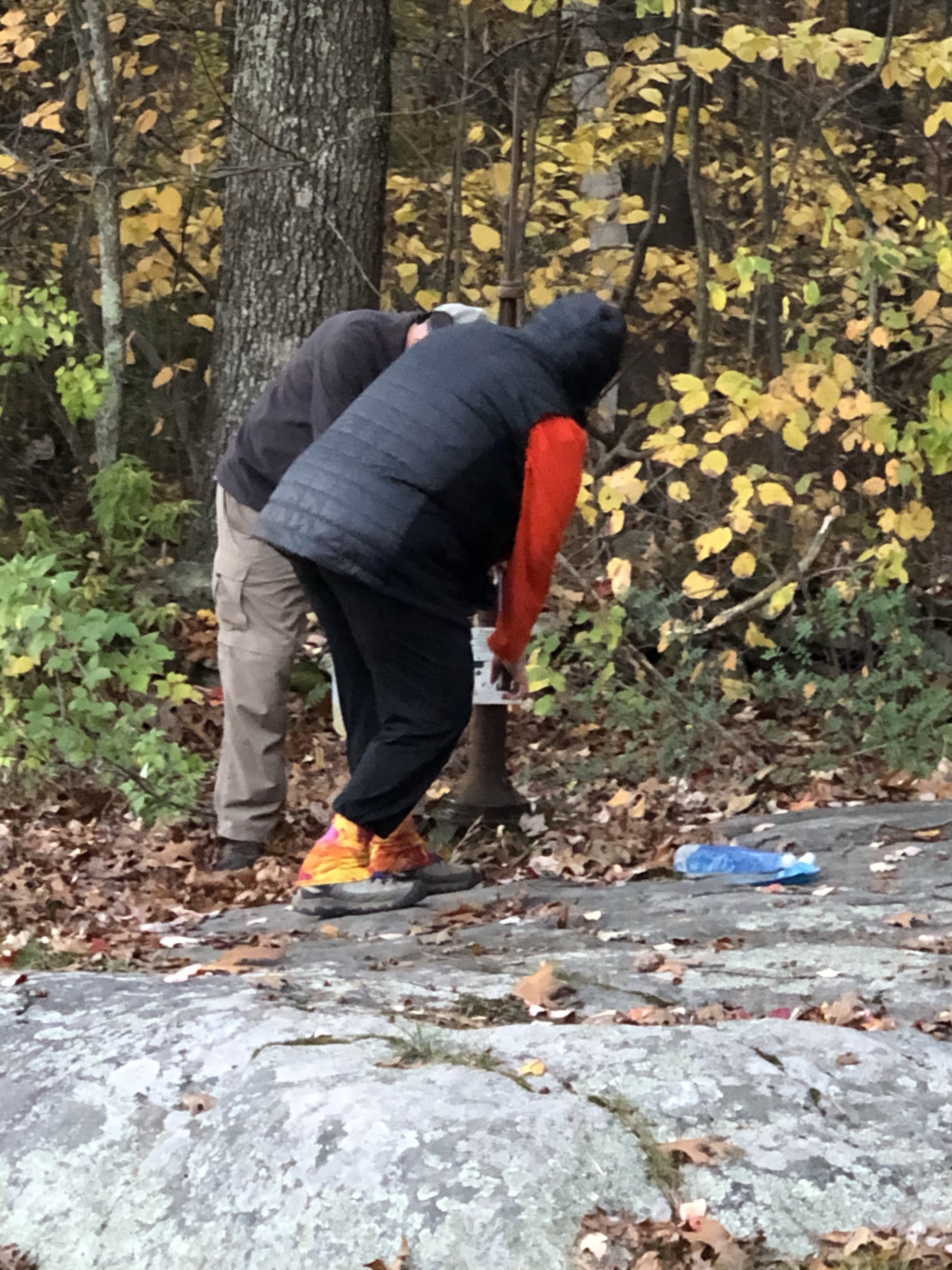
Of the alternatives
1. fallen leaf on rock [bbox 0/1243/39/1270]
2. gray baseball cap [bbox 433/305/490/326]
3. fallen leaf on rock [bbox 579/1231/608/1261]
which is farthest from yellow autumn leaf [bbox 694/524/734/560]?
fallen leaf on rock [bbox 0/1243/39/1270]

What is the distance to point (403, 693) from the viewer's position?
4.63 metres

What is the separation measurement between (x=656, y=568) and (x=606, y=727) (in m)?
0.91

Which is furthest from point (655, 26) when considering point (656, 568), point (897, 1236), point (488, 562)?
point (897, 1236)

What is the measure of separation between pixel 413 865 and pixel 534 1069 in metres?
2.22

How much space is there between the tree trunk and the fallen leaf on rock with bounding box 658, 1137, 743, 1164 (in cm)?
560

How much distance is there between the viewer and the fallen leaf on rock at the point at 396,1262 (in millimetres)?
2379

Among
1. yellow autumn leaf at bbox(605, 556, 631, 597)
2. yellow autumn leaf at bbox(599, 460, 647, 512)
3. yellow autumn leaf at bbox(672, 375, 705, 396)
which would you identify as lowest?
yellow autumn leaf at bbox(605, 556, 631, 597)

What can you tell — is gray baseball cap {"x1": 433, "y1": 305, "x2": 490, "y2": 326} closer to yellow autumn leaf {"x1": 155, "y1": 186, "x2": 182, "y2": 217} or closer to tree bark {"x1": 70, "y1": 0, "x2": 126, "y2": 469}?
yellow autumn leaf {"x1": 155, "y1": 186, "x2": 182, "y2": 217}


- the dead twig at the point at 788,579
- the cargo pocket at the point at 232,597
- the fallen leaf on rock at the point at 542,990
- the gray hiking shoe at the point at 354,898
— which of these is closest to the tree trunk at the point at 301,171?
the cargo pocket at the point at 232,597

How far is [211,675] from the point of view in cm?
770

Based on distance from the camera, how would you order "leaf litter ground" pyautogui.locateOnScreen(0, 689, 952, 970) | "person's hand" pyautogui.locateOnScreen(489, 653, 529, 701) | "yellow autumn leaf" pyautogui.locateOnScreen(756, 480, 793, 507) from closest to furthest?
"person's hand" pyautogui.locateOnScreen(489, 653, 529, 701), "leaf litter ground" pyautogui.locateOnScreen(0, 689, 952, 970), "yellow autumn leaf" pyautogui.locateOnScreen(756, 480, 793, 507)

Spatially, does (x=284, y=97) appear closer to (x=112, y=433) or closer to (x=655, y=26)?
(x=112, y=433)

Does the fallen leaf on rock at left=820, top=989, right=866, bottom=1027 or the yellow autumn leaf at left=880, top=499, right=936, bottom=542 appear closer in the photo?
the fallen leaf on rock at left=820, top=989, right=866, bottom=1027

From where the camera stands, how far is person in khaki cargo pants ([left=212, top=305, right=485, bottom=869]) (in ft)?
16.0
